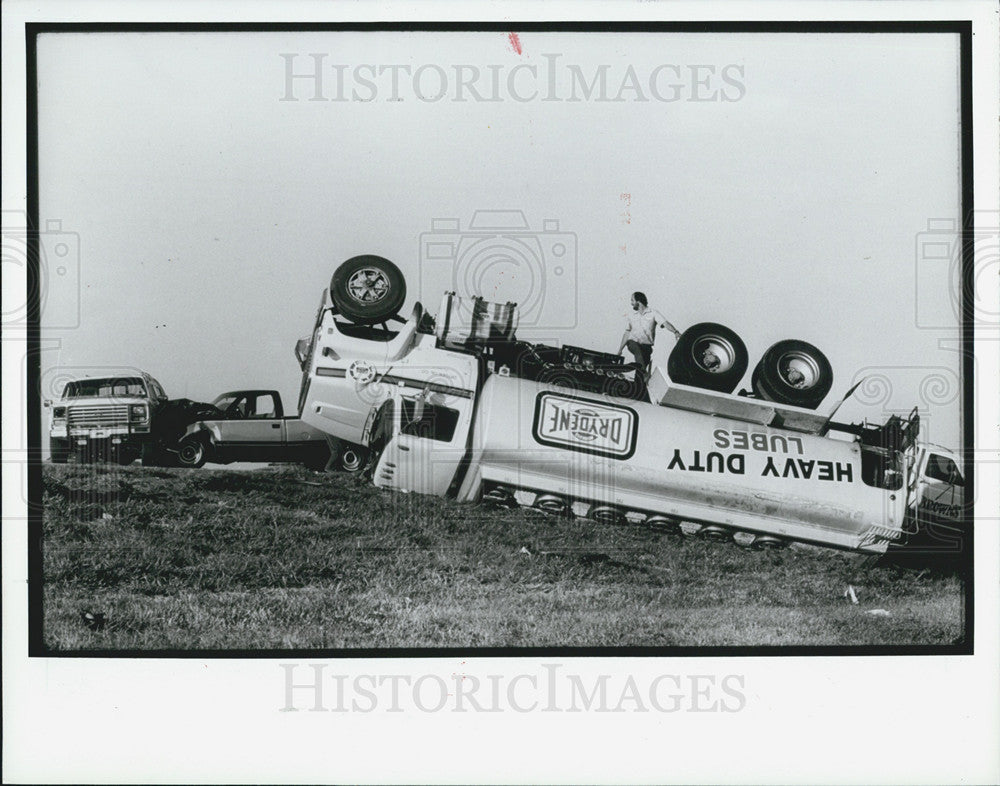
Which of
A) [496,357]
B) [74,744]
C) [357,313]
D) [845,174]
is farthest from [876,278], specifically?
[74,744]

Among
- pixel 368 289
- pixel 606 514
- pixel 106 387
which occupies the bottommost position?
pixel 606 514

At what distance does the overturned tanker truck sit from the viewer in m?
3.24

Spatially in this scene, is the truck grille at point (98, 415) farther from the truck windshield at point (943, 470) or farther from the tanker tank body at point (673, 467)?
the truck windshield at point (943, 470)

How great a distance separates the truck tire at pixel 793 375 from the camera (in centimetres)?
329

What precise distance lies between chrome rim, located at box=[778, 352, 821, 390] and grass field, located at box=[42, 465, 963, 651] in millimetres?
650

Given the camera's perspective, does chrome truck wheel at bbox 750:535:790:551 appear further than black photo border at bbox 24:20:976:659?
Yes

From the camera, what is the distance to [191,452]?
3.26 metres

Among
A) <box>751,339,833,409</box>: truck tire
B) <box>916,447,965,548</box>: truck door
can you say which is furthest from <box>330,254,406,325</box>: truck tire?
<box>916,447,965,548</box>: truck door

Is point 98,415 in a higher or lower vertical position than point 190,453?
higher

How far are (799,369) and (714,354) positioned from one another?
317 mm

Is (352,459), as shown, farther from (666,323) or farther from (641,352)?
(666,323)

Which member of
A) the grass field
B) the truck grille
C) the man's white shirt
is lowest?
the grass field

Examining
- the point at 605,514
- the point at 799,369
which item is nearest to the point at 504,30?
the point at 799,369

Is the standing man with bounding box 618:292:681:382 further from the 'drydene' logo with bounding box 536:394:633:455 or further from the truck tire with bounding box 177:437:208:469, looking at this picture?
the truck tire with bounding box 177:437:208:469
